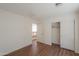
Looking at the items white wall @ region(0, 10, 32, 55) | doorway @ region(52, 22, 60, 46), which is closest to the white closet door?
doorway @ region(52, 22, 60, 46)

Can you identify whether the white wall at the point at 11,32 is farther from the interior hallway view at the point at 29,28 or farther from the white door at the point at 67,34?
the white door at the point at 67,34

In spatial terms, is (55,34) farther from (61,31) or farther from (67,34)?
(67,34)

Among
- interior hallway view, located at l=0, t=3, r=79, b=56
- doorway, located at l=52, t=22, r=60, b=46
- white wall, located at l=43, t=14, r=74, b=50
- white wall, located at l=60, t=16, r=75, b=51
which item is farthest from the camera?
doorway, located at l=52, t=22, r=60, b=46

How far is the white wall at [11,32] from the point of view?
3146 millimetres

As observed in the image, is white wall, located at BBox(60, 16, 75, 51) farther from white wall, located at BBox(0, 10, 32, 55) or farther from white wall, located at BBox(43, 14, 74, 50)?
white wall, located at BBox(0, 10, 32, 55)

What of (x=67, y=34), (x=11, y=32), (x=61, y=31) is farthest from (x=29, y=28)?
(x=67, y=34)

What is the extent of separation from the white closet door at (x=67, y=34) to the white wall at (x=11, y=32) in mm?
2113

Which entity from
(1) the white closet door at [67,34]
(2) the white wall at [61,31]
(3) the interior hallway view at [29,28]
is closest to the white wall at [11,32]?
(3) the interior hallway view at [29,28]

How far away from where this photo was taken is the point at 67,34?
404cm

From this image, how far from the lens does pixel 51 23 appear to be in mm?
5199

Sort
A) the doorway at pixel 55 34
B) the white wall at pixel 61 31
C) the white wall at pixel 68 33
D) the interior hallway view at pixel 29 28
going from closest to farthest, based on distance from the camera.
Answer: the interior hallway view at pixel 29 28, the white wall at pixel 68 33, the white wall at pixel 61 31, the doorway at pixel 55 34

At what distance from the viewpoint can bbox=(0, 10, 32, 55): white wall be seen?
315 centimetres

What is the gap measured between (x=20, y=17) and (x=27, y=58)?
372cm

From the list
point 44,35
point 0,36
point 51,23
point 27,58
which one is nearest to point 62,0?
point 27,58
